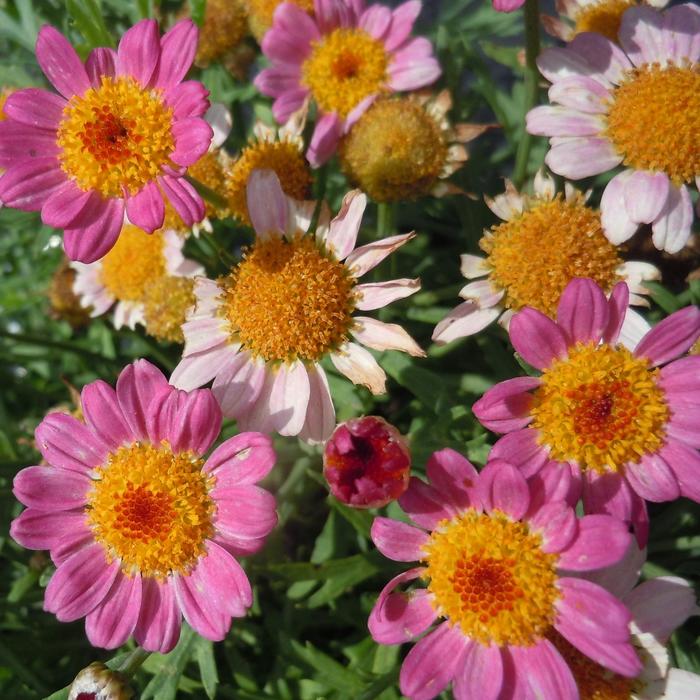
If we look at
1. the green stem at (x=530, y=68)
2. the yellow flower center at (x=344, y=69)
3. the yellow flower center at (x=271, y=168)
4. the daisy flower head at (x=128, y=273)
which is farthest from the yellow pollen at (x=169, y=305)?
the green stem at (x=530, y=68)

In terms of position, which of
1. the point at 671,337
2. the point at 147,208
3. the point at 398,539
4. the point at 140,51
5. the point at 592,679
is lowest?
the point at 592,679

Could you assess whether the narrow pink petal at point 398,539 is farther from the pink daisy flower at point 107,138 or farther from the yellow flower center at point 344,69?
the yellow flower center at point 344,69

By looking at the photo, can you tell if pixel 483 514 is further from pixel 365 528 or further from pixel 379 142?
pixel 379 142

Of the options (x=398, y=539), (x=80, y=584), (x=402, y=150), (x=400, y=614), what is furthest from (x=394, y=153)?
(x=80, y=584)

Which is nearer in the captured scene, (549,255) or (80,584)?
(80,584)

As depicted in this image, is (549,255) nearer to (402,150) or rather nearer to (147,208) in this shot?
(402,150)
